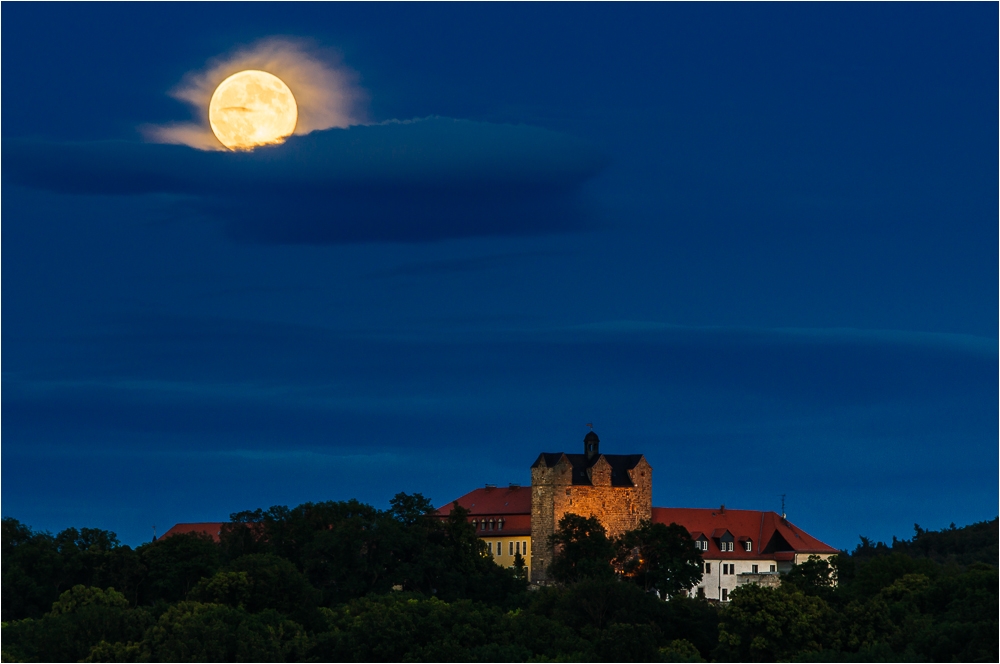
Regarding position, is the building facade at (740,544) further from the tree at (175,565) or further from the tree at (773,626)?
the tree at (773,626)

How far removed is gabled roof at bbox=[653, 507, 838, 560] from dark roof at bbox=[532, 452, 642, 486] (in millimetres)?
4876

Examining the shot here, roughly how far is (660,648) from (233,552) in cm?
3775

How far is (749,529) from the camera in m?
119

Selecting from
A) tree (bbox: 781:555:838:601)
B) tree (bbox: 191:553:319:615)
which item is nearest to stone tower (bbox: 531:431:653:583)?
tree (bbox: 781:555:838:601)

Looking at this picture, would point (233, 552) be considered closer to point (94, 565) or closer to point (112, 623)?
point (94, 565)

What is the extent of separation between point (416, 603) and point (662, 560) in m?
34.4

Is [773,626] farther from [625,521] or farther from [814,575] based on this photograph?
[625,521]

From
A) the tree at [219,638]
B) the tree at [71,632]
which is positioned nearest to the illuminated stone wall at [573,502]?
the tree at [219,638]

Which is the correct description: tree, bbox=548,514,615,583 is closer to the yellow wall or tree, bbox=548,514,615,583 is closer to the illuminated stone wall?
the illuminated stone wall

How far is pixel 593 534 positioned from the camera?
356 feet

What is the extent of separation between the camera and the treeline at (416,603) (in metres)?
61.9

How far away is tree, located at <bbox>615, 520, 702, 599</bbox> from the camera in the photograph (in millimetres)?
100625

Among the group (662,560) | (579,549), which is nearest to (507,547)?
(579,549)

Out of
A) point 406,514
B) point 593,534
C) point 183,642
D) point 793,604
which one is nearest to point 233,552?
point 406,514
